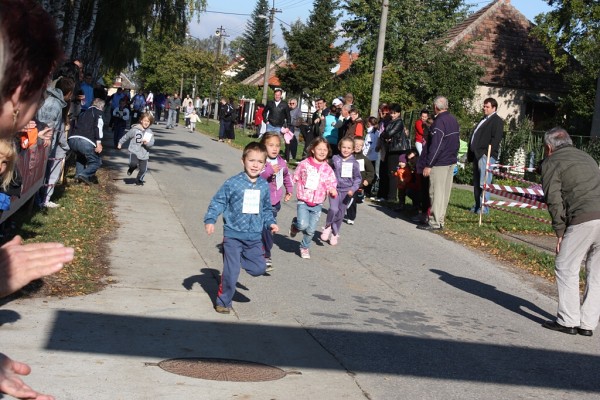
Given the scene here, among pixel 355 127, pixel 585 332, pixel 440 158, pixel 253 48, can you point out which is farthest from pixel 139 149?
pixel 253 48

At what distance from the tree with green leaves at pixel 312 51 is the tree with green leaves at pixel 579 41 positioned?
27.2 m

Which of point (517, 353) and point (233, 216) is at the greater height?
point (233, 216)

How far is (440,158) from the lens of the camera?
16078mm

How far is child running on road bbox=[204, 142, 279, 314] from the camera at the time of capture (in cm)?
888

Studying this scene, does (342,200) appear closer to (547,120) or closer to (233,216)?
(233,216)

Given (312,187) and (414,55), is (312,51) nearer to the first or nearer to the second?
(414,55)

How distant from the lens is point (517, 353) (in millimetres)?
8125

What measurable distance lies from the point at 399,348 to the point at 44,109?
675 cm

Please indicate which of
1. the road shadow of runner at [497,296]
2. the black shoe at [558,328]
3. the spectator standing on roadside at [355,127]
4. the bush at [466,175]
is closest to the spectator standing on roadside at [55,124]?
the road shadow of runner at [497,296]

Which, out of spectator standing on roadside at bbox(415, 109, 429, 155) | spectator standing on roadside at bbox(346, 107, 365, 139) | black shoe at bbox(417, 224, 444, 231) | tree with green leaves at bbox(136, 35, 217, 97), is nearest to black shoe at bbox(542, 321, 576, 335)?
black shoe at bbox(417, 224, 444, 231)

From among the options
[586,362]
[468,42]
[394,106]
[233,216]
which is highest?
[468,42]

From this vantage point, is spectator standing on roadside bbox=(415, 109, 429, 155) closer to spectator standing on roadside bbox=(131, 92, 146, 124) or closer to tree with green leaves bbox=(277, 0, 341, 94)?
spectator standing on roadside bbox=(131, 92, 146, 124)

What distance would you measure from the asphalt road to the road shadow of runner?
16 millimetres

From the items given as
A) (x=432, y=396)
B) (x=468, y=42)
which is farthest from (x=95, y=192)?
(x=468, y=42)
